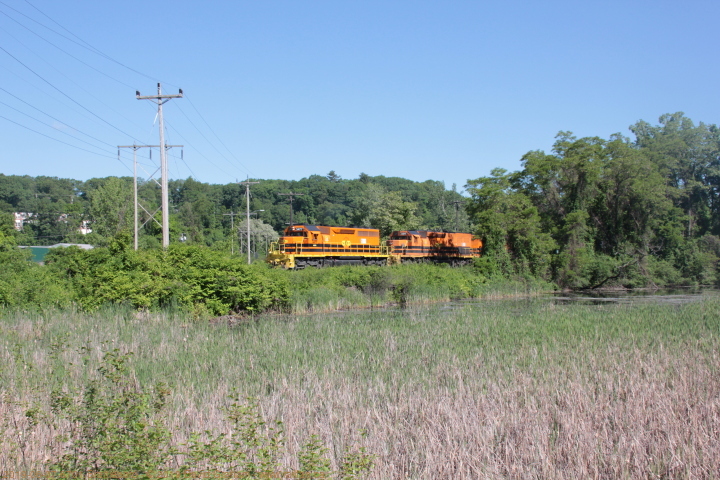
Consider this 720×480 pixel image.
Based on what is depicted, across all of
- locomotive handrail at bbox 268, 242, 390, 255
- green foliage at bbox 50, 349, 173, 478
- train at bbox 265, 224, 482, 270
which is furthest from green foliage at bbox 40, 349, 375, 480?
locomotive handrail at bbox 268, 242, 390, 255

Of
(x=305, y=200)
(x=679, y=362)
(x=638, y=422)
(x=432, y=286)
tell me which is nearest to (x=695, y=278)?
(x=432, y=286)

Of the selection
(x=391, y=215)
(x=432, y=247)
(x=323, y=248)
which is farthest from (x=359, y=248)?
(x=391, y=215)

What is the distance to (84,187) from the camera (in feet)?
487

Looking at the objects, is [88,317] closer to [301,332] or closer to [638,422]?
[301,332]

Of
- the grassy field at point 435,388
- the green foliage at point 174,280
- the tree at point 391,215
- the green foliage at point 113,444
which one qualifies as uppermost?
the tree at point 391,215

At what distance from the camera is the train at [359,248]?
41.9 meters

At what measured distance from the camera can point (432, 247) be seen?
50.3 m

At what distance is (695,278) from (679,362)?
45.6 m

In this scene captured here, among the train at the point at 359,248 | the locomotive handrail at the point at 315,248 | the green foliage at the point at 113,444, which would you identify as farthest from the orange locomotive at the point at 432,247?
the green foliage at the point at 113,444

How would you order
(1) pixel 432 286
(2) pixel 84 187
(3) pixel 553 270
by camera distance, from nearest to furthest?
1. (1) pixel 432 286
2. (3) pixel 553 270
3. (2) pixel 84 187

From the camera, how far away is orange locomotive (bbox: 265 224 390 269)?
41.8 m

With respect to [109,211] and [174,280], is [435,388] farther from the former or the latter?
[109,211]

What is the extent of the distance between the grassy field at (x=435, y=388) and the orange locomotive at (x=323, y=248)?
22517 millimetres

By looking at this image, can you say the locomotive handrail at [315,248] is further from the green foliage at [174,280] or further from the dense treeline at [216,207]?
the dense treeline at [216,207]
